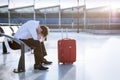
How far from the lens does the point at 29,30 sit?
4969mm

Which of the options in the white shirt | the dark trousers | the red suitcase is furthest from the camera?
the red suitcase

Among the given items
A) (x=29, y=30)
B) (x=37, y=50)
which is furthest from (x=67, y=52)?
(x=29, y=30)

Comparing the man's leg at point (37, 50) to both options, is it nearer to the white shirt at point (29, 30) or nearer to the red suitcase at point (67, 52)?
the white shirt at point (29, 30)

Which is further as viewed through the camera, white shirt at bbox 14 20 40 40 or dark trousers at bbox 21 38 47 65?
dark trousers at bbox 21 38 47 65

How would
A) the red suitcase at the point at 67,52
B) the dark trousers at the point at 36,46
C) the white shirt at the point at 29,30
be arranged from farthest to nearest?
1. the red suitcase at the point at 67,52
2. the dark trousers at the point at 36,46
3. the white shirt at the point at 29,30

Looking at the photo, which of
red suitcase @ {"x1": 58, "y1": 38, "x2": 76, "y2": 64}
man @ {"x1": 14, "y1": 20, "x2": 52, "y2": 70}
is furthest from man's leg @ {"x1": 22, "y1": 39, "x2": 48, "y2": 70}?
Result: red suitcase @ {"x1": 58, "y1": 38, "x2": 76, "y2": 64}

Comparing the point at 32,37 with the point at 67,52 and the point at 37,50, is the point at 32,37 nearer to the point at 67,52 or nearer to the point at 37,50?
the point at 37,50

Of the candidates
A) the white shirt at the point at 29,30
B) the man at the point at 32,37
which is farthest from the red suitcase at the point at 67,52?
the white shirt at the point at 29,30

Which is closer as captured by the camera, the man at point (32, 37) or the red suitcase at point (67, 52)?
the man at point (32, 37)

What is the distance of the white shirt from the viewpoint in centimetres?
489

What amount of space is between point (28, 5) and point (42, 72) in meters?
14.1

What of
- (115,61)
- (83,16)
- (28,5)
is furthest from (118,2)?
(115,61)

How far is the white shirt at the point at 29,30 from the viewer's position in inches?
192

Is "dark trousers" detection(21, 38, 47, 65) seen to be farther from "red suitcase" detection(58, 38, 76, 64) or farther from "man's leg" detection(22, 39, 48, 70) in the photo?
"red suitcase" detection(58, 38, 76, 64)
